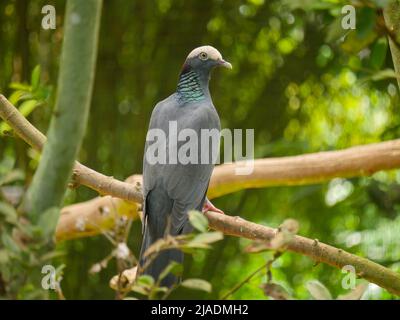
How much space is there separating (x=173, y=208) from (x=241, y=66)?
165cm

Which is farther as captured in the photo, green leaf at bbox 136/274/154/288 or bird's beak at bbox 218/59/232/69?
bird's beak at bbox 218/59/232/69

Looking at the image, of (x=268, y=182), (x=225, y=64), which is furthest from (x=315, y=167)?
(x=225, y=64)

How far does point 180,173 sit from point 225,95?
5.02 feet

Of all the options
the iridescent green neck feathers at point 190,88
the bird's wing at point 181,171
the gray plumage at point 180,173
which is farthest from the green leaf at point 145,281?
the iridescent green neck feathers at point 190,88

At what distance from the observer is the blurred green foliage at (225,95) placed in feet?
10.5

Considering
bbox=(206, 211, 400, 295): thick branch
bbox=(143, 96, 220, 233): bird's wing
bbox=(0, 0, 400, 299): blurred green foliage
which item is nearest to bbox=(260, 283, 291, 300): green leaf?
bbox=(206, 211, 400, 295): thick branch

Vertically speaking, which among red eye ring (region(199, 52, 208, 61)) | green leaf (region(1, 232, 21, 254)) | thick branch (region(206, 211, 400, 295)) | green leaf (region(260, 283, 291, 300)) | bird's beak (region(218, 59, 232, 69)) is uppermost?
red eye ring (region(199, 52, 208, 61))

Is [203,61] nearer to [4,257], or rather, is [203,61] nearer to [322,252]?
[322,252]

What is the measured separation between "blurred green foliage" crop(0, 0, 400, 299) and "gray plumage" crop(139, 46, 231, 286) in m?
1.15

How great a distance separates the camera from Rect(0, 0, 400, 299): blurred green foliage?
10.5 feet

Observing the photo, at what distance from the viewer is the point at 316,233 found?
3.25m

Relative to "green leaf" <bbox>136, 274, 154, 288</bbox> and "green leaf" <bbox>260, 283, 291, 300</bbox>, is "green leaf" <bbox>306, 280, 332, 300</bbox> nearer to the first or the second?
"green leaf" <bbox>260, 283, 291, 300</bbox>
